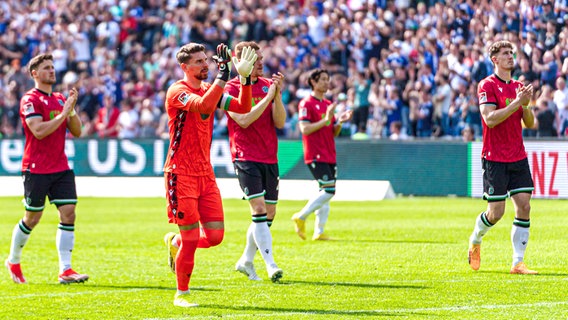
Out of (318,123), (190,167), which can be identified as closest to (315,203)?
(318,123)

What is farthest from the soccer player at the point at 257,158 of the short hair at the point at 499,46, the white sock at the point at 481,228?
the short hair at the point at 499,46

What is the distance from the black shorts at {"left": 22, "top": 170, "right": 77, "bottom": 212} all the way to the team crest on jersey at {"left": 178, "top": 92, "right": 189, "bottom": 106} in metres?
3.09

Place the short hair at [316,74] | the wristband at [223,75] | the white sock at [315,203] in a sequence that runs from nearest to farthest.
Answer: the wristband at [223,75], the short hair at [316,74], the white sock at [315,203]

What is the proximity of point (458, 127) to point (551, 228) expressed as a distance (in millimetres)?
9726

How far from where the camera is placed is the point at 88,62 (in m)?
35.6

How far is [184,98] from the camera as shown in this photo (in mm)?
9906

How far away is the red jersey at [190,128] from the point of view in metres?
10.1

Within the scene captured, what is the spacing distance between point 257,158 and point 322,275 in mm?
1516

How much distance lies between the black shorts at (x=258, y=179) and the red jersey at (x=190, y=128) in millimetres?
1846

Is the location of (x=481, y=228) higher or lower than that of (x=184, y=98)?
lower

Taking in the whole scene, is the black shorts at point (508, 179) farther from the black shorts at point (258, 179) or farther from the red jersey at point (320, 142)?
the red jersey at point (320, 142)

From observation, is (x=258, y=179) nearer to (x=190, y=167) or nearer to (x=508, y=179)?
(x=190, y=167)

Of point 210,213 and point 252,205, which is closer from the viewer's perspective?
point 210,213

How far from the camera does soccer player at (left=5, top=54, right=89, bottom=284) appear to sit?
40.8ft
